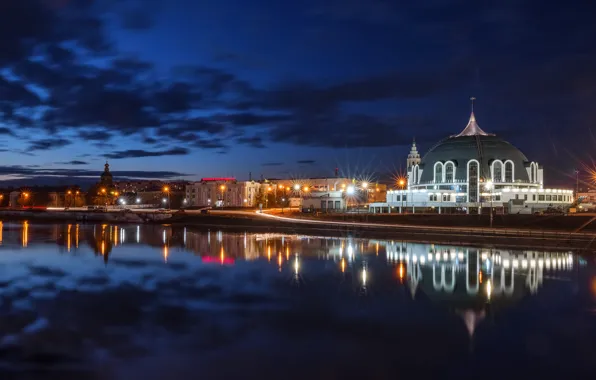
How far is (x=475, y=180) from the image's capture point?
8788 cm

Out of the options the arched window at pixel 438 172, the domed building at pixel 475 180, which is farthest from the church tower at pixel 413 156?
the arched window at pixel 438 172

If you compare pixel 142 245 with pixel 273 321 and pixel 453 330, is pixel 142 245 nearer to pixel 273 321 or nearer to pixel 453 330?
pixel 273 321

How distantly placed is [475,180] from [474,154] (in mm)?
5498

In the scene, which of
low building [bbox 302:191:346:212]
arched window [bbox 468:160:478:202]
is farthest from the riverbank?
arched window [bbox 468:160:478:202]

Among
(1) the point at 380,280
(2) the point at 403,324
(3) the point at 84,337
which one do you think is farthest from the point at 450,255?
(3) the point at 84,337

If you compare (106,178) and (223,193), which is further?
(106,178)

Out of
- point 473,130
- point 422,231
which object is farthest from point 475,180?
point 422,231

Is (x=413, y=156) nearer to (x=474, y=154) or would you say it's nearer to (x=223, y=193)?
(x=474, y=154)

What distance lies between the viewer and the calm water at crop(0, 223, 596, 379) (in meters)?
13.5

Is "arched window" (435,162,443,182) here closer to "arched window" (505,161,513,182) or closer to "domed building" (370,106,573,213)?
"domed building" (370,106,573,213)

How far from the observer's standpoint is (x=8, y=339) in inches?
602

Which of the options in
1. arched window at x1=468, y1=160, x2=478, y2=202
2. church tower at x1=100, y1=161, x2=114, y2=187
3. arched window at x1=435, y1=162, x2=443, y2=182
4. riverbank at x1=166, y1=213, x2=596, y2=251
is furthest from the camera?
church tower at x1=100, y1=161, x2=114, y2=187

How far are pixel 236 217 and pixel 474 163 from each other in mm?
43232

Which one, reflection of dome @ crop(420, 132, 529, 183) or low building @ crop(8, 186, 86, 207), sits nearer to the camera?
reflection of dome @ crop(420, 132, 529, 183)
